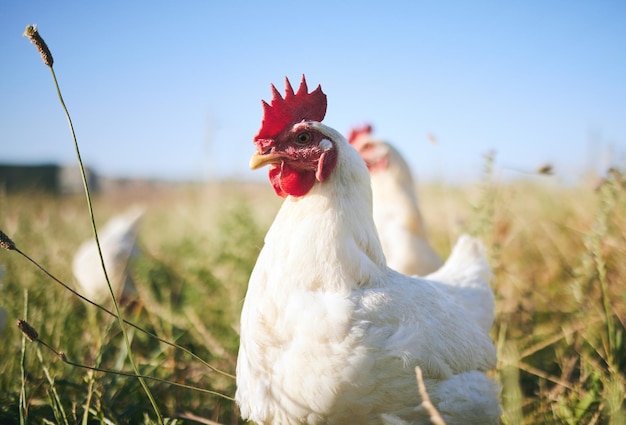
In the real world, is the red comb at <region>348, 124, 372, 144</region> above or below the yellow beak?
above

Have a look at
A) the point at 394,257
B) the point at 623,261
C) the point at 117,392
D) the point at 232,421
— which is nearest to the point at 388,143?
the point at 394,257

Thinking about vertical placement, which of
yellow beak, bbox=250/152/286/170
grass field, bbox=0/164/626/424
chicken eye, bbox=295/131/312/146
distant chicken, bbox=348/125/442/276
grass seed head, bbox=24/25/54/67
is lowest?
grass field, bbox=0/164/626/424

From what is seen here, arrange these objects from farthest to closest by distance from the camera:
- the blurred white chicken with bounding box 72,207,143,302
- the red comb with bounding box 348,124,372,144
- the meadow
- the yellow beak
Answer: the blurred white chicken with bounding box 72,207,143,302 → the red comb with bounding box 348,124,372,144 → the meadow → the yellow beak

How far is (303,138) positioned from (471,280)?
5.85 feet

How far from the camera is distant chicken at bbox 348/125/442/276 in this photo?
377cm

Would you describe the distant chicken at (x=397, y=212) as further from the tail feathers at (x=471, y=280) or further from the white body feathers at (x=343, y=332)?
the white body feathers at (x=343, y=332)

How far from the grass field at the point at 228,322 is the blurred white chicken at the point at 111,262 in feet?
0.85

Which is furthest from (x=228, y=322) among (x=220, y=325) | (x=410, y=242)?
(x=410, y=242)

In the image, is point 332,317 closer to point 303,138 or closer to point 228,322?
point 303,138

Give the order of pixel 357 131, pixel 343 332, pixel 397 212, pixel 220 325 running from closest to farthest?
pixel 343 332
pixel 220 325
pixel 397 212
pixel 357 131

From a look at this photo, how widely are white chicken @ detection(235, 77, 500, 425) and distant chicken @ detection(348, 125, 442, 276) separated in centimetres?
149

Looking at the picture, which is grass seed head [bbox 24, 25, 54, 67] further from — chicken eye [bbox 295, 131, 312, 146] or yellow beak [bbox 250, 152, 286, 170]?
chicken eye [bbox 295, 131, 312, 146]

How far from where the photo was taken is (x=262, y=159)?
201 centimetres

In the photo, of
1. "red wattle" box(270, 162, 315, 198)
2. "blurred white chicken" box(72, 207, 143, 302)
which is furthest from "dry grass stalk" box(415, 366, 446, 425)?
"blurred white chicken" box(72, 207, 143, 302)
